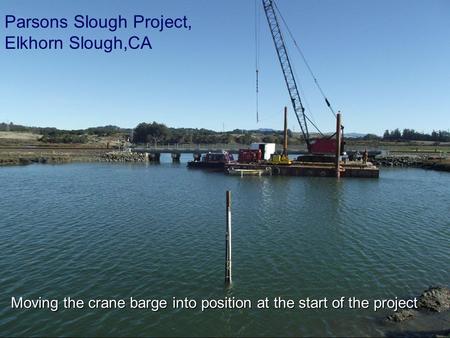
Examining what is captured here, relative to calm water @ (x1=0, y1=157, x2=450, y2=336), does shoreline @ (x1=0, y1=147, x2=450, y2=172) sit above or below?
above

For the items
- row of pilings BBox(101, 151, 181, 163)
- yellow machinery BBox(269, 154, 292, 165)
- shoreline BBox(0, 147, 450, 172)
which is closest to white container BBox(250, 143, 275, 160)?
yellow machinery BBox(269, 154, 292, 165)

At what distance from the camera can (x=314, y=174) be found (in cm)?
6912

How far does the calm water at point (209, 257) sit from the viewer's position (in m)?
15.2

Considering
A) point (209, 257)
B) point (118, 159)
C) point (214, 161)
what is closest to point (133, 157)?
point (118, 159)

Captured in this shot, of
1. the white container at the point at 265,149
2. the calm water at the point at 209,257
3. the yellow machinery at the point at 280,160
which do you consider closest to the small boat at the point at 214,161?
the white container at the point at 265,149

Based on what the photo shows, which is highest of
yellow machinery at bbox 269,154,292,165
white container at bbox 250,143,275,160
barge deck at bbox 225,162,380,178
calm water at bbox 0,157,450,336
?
white container at bbox 250,143,275,160

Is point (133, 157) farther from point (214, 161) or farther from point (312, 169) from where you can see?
point (312, 169)

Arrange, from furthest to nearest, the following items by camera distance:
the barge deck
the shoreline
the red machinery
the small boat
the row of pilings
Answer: the row of pilings
the shoreline
the small boat
the red machinery
the barge deck

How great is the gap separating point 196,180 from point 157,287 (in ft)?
148

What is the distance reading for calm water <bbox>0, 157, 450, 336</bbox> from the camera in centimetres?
1524

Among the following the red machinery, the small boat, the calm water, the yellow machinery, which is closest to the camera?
the calm water

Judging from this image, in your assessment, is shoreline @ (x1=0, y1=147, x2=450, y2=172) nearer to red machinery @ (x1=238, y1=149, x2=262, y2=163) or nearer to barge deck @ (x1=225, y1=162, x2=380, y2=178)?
barge deck @ (x1=225, y1=162, x2=380, y2=178)

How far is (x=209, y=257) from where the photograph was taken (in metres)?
22.5

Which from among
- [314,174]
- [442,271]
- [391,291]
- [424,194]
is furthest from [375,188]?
[391,291]
